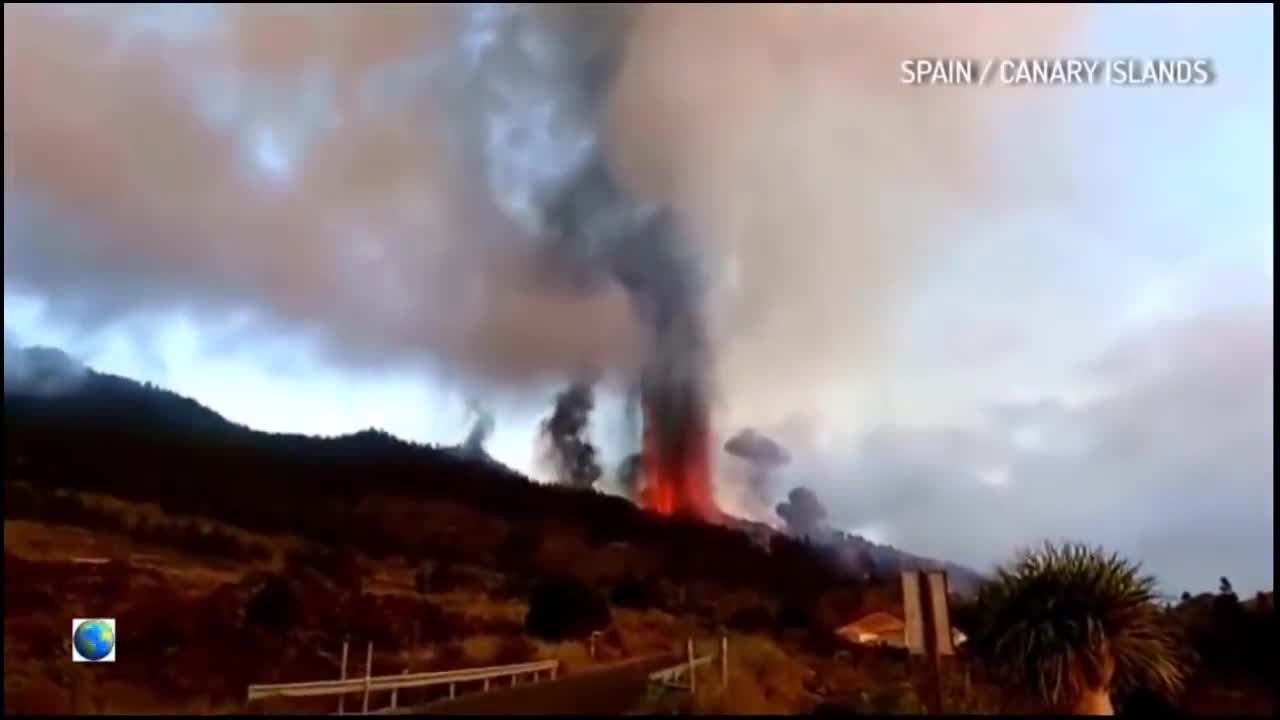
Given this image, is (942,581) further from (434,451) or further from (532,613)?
(434,451)

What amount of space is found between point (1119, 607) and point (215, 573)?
17.1 m

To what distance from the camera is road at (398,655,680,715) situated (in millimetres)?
13625

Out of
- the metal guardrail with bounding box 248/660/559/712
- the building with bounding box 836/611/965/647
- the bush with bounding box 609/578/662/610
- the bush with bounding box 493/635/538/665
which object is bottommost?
the metal guardrail with bounding box 248/660/559/712

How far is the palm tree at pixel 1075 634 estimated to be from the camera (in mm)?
16172

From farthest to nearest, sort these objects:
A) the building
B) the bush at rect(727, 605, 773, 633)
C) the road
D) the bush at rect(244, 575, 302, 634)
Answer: the bush at rect(727, 605, 773, 633), the building, the bush at rect(244, 575, 302, 634), the road

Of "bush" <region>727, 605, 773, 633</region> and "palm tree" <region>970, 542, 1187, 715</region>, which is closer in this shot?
"palm tree" <region>970, 542, 1187, 715</region>

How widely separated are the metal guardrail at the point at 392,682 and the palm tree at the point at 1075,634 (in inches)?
327

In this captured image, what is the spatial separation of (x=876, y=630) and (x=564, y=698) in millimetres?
13691

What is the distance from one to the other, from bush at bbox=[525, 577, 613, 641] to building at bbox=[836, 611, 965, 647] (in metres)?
6.45

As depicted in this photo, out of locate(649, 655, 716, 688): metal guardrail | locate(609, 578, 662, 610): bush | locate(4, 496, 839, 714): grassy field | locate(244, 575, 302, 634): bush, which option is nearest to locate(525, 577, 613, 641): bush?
locate(4, 496, 839, 714): grassy field

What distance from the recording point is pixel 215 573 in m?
22.4

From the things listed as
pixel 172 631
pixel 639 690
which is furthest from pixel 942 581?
pixel 172 631

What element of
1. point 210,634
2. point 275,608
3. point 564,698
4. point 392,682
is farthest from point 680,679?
point 210,634

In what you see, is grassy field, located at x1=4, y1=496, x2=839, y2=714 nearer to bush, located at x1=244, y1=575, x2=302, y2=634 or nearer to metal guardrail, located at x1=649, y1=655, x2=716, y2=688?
bush, located at x1=244, y1=575, x2=302, y2=634
